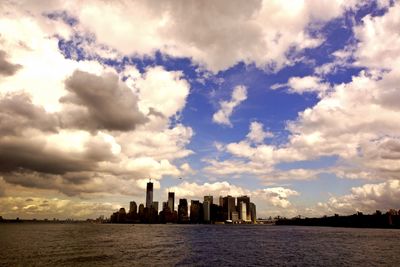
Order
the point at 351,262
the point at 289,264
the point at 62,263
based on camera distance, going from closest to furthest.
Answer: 1. the point at 62,263
2. the point at 289,264
3. the point at 351,262

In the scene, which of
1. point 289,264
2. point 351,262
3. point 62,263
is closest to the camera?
point 62,263

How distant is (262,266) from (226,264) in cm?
851

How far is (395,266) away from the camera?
278 feet

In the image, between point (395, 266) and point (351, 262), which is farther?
point (351, 262)

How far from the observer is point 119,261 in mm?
83750

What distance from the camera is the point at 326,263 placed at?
287 ft

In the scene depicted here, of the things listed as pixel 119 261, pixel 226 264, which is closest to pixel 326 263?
pixel 226 264

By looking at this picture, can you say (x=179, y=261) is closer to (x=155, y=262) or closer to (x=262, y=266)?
(x=155, y=262)

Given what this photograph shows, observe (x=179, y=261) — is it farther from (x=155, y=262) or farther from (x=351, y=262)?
(x=351, y=262)

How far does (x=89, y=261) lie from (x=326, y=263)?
57783 mm

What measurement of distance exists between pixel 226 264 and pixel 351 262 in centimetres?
3385

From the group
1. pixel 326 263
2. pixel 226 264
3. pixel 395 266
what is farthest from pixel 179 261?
pixel 395 266

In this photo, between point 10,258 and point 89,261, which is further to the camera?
point 10,258

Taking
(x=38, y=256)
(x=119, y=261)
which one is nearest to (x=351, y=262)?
(x=119, y=261)
